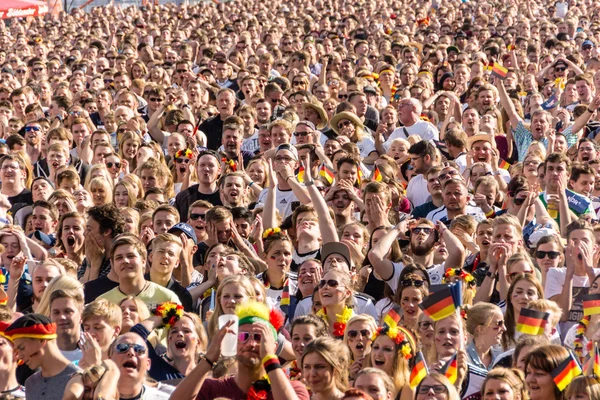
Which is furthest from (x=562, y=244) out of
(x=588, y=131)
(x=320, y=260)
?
(x=588, y=131)

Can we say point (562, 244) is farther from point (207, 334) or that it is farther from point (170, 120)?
point (170, 120)

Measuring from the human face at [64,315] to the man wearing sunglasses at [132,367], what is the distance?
61 cm

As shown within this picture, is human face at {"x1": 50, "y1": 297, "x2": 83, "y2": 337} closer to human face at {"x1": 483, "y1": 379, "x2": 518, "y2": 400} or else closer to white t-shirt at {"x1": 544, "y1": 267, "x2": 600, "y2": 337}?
human face at {"x1": 483, "y1": 379, "x2": 518, "y2": 400}

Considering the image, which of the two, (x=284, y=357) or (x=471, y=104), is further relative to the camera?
(x=471, y=104)

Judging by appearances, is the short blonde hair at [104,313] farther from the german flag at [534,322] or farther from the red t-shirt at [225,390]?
the german flag at [534,322]

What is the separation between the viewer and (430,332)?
8.34 meters

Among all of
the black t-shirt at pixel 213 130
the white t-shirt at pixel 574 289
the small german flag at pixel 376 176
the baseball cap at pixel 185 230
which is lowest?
the black t-shirt at pixel 213 130

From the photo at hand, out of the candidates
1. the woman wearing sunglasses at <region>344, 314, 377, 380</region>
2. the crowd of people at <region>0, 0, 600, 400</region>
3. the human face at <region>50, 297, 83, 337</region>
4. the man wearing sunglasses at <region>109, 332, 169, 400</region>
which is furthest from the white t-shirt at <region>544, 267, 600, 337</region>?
the human face at <region>50, 297, 83, 337</region>

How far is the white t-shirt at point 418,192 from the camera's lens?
40.4 feet

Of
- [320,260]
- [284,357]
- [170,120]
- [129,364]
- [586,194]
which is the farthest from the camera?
[170,120]

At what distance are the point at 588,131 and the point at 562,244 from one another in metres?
5.30

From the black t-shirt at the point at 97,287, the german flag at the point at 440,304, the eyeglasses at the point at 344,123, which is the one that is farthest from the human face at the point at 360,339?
the eyeglasses at the point at 344,123

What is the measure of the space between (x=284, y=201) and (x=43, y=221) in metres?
2.21

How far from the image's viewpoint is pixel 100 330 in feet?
26.0
